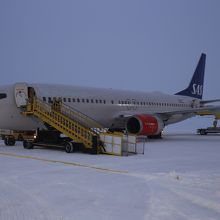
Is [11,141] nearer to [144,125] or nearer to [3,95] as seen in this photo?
[3,95]

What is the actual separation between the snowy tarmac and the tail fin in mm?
19016

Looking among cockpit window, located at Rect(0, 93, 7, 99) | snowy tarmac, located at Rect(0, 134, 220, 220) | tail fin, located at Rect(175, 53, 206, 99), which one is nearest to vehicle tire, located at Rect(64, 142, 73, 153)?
snowy tarmac, located at Rect(0, 134, 220, 220)

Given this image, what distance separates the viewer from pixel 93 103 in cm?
1770

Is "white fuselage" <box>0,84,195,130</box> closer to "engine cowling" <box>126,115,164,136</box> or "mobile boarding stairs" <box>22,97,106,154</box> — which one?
"mobile boarding stairs" <box>22,97,106,154</box>

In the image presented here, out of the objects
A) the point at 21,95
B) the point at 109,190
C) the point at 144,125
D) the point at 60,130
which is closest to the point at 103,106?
the point at 144,125

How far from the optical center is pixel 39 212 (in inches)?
188

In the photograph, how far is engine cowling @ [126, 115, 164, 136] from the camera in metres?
16.7

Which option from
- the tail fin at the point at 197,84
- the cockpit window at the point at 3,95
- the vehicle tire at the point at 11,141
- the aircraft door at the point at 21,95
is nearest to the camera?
the aircraft door at the point at 21,95

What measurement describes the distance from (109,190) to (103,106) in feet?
40.3

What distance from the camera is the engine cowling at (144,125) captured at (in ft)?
54.6

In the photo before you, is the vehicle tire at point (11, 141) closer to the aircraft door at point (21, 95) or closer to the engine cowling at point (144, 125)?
the aircraft door at point (21, 95)

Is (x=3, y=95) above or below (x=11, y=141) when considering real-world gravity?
above

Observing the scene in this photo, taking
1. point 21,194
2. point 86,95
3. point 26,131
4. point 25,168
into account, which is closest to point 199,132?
point 86,95

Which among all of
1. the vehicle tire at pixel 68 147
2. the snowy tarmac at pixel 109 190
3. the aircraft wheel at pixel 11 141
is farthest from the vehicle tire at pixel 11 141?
the snowy tarmac at pixel 109 190
